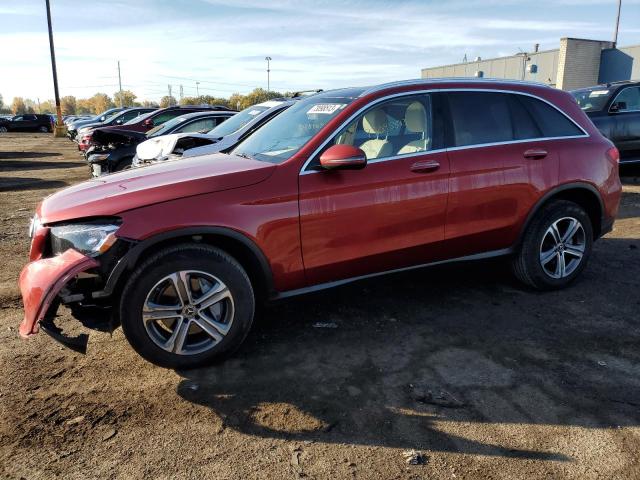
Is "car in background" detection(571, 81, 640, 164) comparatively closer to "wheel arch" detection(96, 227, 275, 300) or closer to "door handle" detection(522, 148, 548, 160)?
"door handle" detection(522, 148, 548, 160)

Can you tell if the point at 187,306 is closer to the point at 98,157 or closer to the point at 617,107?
the point at 98,157

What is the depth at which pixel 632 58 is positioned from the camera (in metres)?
31.6

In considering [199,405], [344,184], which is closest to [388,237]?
[344,184]

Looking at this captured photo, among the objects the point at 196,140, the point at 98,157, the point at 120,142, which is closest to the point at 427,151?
the point at 196,140

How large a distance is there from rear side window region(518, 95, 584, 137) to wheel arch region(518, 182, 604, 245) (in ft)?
1.52

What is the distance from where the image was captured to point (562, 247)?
15.0ft

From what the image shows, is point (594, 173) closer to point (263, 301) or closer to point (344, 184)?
point (344, 184)

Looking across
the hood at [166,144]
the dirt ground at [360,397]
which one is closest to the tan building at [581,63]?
the hood at [166,144]

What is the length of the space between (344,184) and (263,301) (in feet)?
3.20

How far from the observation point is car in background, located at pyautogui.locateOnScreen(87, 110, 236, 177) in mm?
9789

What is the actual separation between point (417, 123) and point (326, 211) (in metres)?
1.15

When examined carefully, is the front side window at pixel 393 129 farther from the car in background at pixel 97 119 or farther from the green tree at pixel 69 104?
the green tree at pixel 69 104

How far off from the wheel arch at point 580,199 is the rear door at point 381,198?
3.23 ft

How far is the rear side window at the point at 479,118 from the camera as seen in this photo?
409cm
